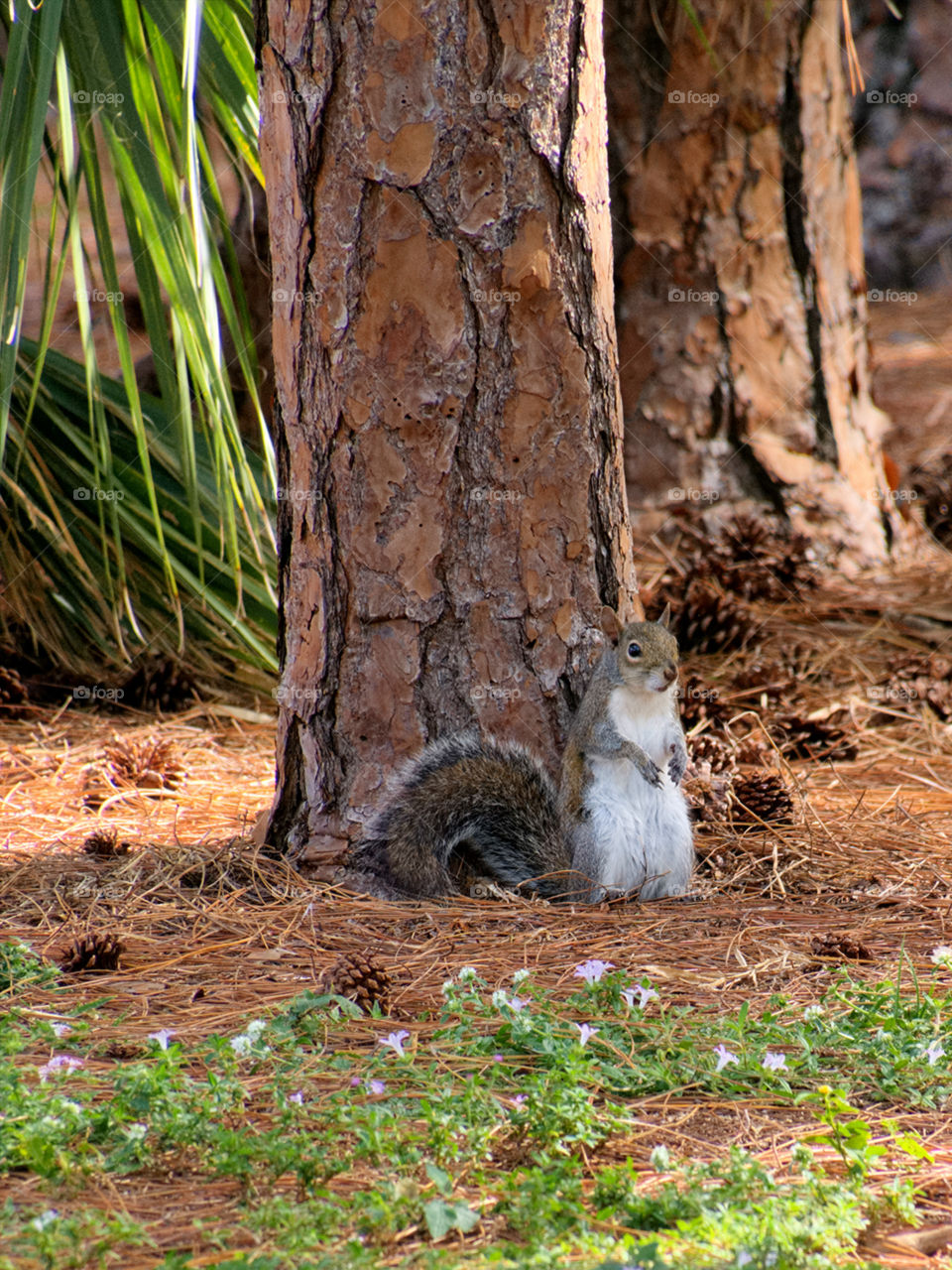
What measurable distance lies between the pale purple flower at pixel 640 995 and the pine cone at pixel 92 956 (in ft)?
2.93

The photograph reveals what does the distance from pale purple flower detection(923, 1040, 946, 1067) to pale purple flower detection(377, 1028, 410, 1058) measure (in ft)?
2.48

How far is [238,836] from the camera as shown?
3.16 m

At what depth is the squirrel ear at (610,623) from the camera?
9.32ft

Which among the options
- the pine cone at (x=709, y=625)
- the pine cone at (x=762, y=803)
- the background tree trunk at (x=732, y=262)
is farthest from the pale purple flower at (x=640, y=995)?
the background tree trunk at (x=732, y=262)

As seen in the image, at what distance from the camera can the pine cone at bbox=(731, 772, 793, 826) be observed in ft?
10.9

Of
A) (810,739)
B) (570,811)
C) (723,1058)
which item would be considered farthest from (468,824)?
(810,739)

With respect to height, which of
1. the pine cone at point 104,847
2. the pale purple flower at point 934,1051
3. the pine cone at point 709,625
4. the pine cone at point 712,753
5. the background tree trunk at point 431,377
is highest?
the background tree trunk at point 431,377

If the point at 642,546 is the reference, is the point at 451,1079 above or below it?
below

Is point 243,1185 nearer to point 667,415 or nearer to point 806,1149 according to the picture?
point 806,1149

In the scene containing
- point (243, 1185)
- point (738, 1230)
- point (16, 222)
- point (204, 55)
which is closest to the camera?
point (738, 1230)

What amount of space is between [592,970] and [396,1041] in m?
0.41

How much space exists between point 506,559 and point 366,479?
0.34m

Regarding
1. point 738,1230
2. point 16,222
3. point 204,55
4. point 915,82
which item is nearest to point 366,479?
point 16,222

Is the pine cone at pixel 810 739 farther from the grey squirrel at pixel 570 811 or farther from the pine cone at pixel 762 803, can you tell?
the grey squirrel at pixel 570 811
